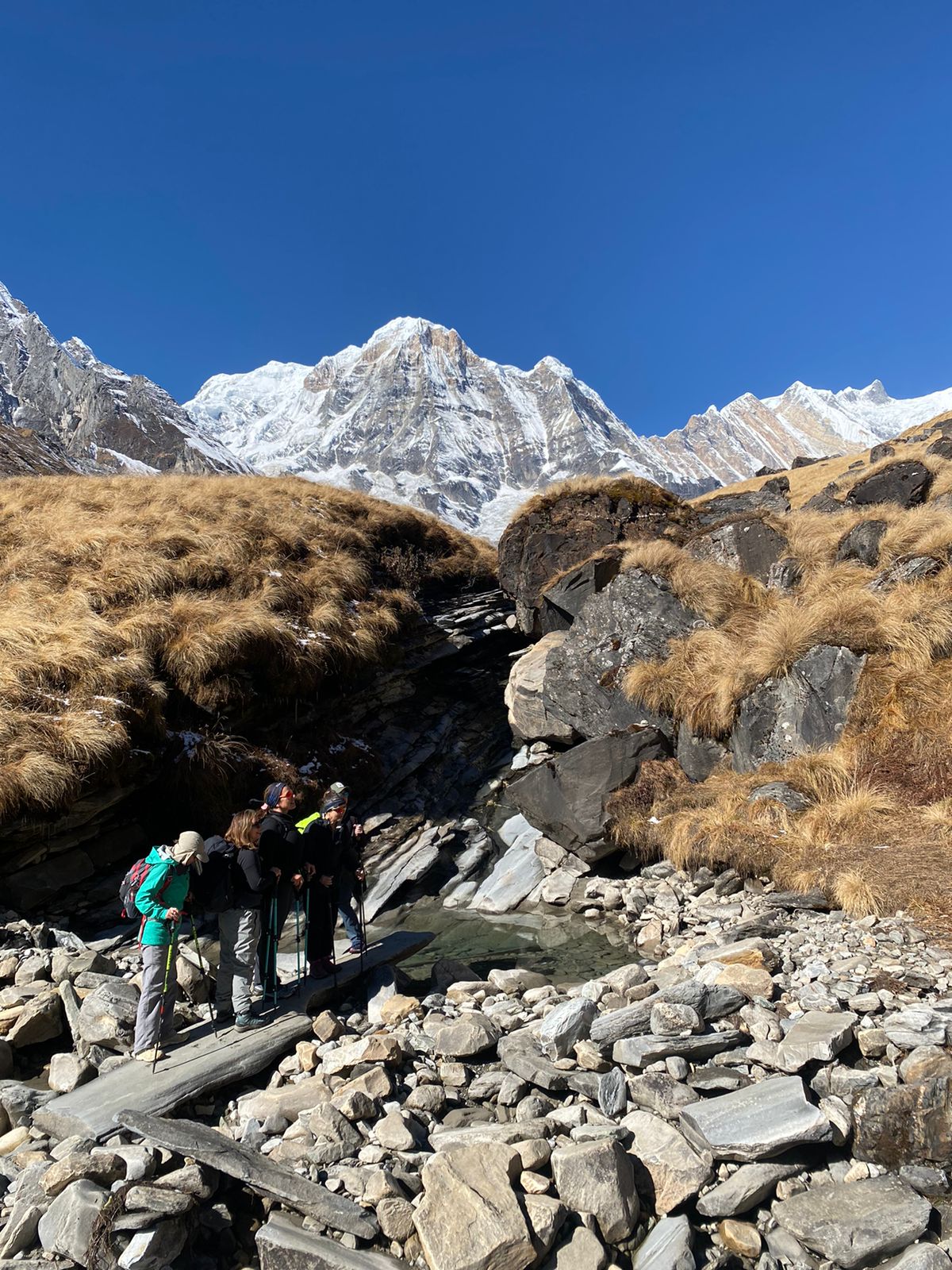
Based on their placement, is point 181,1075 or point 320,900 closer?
point 181,1075

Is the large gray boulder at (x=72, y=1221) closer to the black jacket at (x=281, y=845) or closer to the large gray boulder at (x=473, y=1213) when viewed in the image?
the large gray boulder at (x=473, y=1213)

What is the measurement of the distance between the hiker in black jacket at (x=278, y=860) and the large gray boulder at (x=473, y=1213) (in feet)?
11.9

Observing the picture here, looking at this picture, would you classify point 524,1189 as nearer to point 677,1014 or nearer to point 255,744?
point 677,1014

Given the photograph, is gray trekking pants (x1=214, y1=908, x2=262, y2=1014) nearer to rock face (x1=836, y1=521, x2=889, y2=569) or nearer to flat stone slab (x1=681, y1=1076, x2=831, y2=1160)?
flat stone slab (x1=681, y1=1076, x2=831, y2=1160)

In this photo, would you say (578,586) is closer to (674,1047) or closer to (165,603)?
(165,603)

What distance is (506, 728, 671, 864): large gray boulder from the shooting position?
13.1 meters

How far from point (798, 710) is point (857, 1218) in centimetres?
939

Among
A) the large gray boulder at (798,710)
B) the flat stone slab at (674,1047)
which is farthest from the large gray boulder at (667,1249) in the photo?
the large gray boulder at (798,710)

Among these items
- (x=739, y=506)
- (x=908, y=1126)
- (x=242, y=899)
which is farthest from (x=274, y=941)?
(x=739, y=506)

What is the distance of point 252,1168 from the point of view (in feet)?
15.5

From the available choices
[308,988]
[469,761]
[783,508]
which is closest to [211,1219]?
[308,988]

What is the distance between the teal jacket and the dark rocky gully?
3.82 ft

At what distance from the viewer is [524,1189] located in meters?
4.49

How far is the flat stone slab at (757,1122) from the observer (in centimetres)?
454
